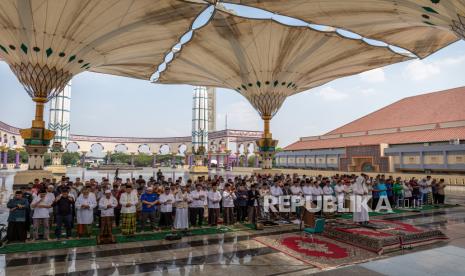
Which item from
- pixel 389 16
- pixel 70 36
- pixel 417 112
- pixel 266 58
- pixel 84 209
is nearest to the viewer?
pixel 84 209

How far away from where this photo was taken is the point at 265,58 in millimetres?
18000

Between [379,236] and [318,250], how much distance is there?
1694 mm

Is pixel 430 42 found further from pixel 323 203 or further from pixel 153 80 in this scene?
pixel 153 80

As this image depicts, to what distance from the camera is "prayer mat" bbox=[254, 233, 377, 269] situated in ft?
19.2

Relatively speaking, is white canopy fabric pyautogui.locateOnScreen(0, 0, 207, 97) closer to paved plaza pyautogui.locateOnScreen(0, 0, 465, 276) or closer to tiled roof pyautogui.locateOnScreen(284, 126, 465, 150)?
paved plaza pyautogui.locateOnScreen(0, 0, 465, 276)

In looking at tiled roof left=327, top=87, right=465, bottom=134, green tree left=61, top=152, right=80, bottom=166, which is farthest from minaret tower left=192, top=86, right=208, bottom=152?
green tree left=61, top=152, right=80, bottom=166

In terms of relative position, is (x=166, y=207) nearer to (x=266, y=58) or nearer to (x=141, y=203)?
(x=141, y=203)

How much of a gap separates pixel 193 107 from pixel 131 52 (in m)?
27.0

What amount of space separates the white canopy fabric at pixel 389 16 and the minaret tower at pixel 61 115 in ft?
93.3

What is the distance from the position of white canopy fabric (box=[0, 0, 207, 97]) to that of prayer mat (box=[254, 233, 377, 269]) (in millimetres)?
10399

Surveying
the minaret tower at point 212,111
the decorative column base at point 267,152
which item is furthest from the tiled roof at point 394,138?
the minaret tower at point 212,111

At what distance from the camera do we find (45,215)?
23.3ft

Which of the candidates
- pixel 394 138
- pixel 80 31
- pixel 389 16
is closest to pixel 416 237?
pixel 389 16

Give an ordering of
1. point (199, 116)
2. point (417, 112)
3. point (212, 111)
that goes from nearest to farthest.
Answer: point (417, 112)
point (199, 116)
point (212, 111)
